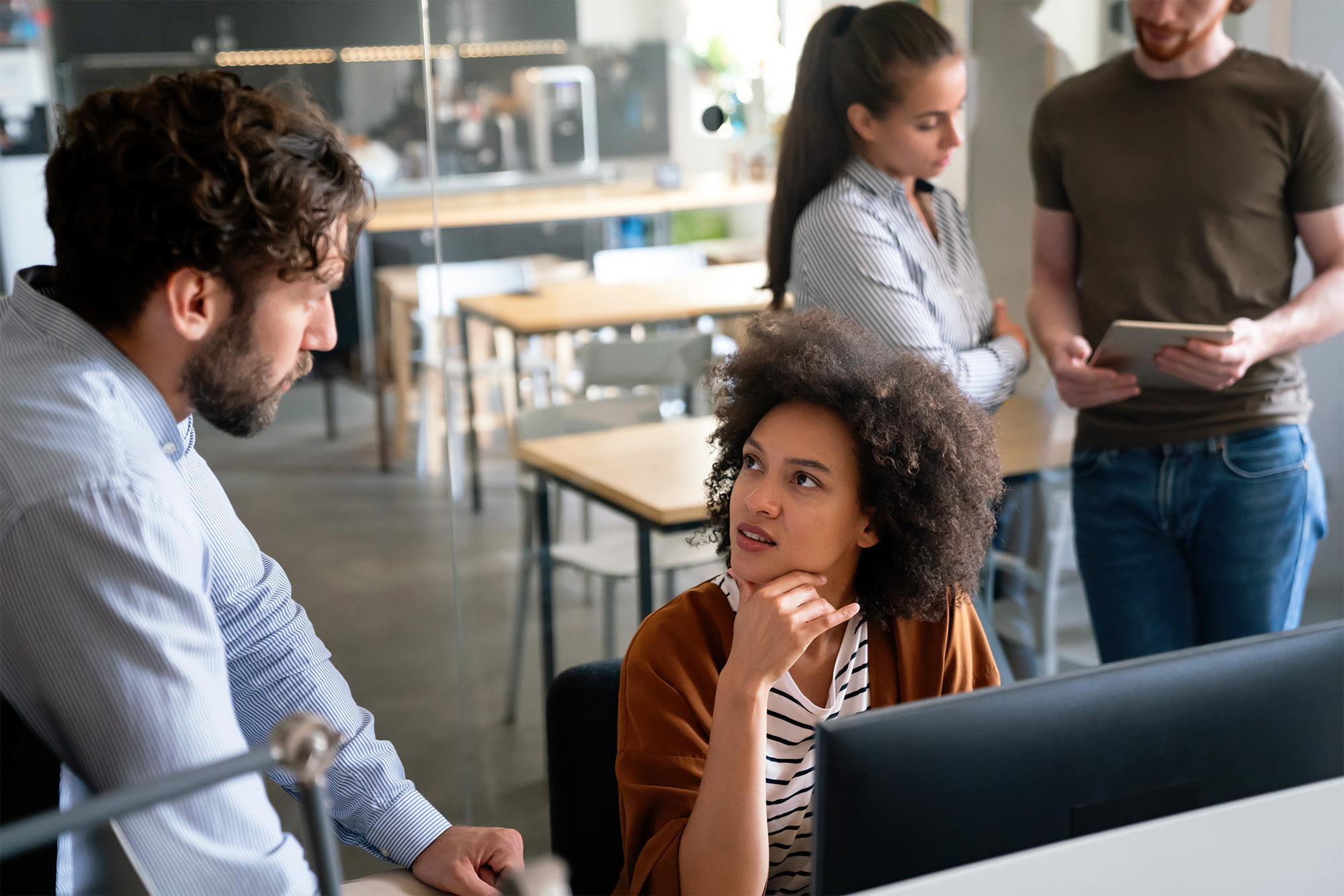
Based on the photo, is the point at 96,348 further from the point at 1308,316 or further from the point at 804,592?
the point at 1308,316

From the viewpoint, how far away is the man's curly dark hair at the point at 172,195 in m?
0.95

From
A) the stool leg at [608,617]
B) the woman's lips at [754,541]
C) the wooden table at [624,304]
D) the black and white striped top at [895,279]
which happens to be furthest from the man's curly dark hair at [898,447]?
the stool leg at [608,617]

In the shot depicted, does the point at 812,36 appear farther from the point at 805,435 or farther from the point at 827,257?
the point at 805,435

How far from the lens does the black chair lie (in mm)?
1286

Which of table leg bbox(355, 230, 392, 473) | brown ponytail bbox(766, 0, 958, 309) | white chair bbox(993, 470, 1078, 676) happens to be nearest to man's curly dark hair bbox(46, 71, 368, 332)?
brown ponytail bbox(766, 0, 958, 309)

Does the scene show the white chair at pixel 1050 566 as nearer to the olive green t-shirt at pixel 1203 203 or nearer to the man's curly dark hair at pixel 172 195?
the olive green t-shirt at pixel 1203 203

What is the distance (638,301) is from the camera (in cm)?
249

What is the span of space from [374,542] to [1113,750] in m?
1.92

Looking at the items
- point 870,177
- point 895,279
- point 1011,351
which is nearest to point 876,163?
Result: point 870,177

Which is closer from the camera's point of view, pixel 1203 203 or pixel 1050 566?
pixel 1203 203

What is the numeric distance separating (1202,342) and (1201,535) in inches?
13.6

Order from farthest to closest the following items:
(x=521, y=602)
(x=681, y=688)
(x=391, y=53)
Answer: (x=521, y=602), (x=391, y=53), (x=681, y=688)

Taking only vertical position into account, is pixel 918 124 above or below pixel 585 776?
above

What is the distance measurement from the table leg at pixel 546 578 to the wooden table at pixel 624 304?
13cm
